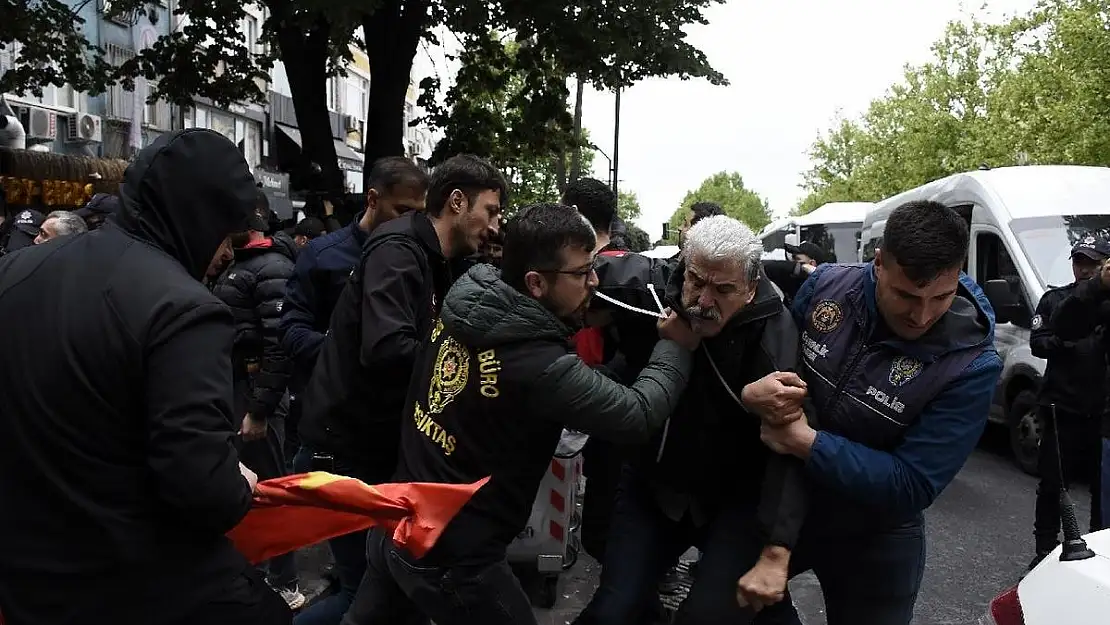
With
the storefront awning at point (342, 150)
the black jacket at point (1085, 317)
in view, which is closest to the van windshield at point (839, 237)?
the storefront awning at point (342, 150)

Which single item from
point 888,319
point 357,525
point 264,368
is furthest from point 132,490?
point 264,368

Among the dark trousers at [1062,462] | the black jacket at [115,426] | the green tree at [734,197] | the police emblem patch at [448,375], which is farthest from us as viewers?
the green tree at [734,197]

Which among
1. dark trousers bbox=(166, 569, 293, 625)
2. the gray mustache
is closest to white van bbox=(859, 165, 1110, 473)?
the gray mustache

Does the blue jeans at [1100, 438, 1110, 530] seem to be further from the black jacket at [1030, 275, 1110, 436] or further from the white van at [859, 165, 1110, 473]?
the white van at [859, 165, 1110, 473]

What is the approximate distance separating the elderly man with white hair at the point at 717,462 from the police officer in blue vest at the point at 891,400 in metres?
0.12

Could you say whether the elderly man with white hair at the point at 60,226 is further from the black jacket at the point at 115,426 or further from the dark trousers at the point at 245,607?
the dark trousers at the point at 245,607

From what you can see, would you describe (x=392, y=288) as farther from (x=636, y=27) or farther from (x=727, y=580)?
(x=636, y=27)

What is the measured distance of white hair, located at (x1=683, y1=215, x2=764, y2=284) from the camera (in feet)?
9.30

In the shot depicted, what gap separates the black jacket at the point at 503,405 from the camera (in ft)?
8.68

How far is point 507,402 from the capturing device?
8.73 ft

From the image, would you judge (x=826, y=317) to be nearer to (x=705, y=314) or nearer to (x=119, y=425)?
(x=705, y=314)

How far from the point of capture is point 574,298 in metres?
2.82

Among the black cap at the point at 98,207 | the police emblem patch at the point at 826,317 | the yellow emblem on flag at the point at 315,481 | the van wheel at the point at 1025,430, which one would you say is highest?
the black cap at the point at 98,207

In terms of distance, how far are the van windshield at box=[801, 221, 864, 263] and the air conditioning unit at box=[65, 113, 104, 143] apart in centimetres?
1581
